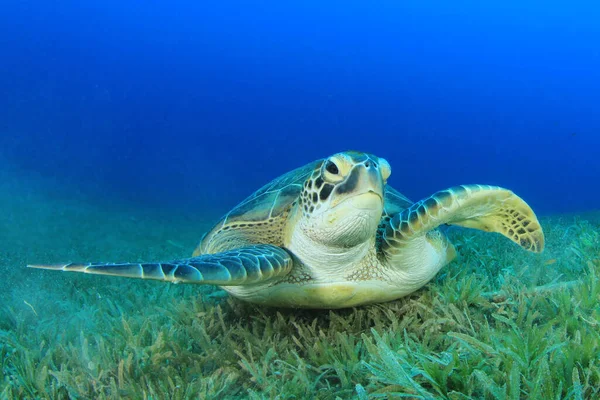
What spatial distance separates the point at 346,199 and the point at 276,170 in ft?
217

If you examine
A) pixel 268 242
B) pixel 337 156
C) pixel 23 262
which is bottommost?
pixel 23 262

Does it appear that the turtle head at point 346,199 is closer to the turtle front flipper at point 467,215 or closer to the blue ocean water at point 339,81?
the turtle front flipper at point 467,215

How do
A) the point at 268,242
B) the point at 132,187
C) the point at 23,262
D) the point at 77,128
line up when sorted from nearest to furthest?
the point at 268,242 → the point at 23,262 → the point at 132,187 → the point at 77,128

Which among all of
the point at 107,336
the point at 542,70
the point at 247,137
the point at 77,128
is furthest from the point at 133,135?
the point at 542,70

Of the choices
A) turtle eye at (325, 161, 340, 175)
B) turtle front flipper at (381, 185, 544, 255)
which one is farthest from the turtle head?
turtle front flipper at (381, 185, 544, 255)

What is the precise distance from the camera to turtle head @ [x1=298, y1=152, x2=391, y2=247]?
77.7 inches

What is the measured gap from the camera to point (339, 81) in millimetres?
85125

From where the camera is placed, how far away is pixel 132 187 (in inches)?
1384

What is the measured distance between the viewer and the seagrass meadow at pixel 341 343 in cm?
133

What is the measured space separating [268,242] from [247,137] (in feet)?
253

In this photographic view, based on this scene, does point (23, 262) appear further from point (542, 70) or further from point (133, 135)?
point (542, 70)

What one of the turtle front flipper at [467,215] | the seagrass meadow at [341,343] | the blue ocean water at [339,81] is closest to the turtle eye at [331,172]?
the turtle front flipper at [467,215]

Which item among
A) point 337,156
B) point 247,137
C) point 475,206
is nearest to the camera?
point 337,156

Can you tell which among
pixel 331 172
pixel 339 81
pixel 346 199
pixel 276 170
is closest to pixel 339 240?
pixel 346 199
